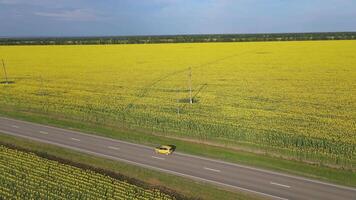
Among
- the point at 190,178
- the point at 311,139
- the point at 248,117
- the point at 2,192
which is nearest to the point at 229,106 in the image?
the point at 248,117

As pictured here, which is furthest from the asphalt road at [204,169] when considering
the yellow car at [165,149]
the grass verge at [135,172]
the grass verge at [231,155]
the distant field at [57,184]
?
the distant field at [57,184]

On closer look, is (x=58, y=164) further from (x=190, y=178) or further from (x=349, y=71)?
(x=349, y=71)

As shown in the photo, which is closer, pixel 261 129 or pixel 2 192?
pixel 2 192

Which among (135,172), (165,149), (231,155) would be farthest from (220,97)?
(135,172)

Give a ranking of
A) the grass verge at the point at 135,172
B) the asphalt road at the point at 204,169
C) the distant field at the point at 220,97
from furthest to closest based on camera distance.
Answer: the distant field at the point at 220,97 → the grass verge at the point at 135,172 → the asphalt road at the point at 204,169

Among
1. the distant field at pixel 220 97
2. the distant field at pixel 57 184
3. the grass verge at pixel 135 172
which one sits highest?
the distant field at pixel 220 97

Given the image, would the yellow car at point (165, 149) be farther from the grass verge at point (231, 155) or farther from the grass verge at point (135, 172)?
the grass verge at point (135, 172)
